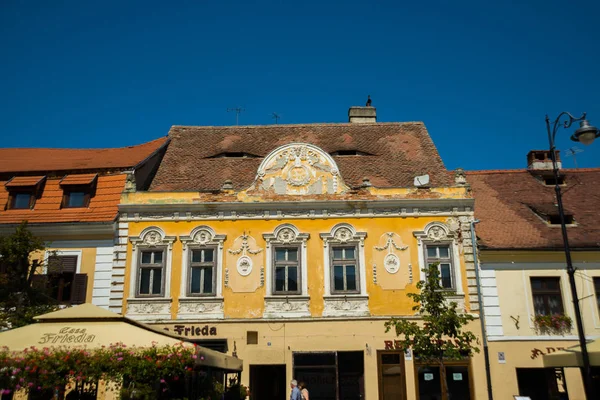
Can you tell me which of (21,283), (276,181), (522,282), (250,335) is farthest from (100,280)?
(522,282)

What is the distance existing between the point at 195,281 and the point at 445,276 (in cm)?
821

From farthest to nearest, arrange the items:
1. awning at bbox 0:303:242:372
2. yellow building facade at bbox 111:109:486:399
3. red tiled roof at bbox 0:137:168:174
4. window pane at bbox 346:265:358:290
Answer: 1. red tiled roof at bbox 0:137:168:174
2. window pane at bbox 346:265:358:290
3. yellow building facade at bbox 111:109:486:399
4. awning at bbox 0:303:242:372

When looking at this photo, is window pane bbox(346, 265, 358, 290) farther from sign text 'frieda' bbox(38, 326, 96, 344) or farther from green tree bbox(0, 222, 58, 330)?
sign text 'frieda' bbox(38, 326, 96, 344)

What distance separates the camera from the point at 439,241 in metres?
19.0

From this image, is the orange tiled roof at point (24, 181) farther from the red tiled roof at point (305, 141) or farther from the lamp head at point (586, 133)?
the lamp head at point (586, 133)

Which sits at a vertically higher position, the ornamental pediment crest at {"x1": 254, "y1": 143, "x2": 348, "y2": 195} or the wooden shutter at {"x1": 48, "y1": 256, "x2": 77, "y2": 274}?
the ornamental pediment crest at {"x1": 254, "y1": 143, "x2": 348, "y2": 195}

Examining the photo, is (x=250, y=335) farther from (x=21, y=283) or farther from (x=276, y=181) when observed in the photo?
(x=21, y=283)

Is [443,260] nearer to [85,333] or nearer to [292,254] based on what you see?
[292,254]

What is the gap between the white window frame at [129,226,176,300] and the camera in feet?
61.5

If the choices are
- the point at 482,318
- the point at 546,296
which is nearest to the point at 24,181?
the point at 482,318

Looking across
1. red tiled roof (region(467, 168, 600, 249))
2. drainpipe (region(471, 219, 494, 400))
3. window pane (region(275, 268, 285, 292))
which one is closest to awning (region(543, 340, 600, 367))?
drainpipe (region(471, 219, 494, 400))

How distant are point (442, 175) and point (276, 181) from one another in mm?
6074

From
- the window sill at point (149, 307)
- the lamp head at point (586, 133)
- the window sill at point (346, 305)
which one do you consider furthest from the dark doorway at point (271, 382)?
the lamp head at point (586, 133)

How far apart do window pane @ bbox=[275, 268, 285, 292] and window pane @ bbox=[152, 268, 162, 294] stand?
383 cm
